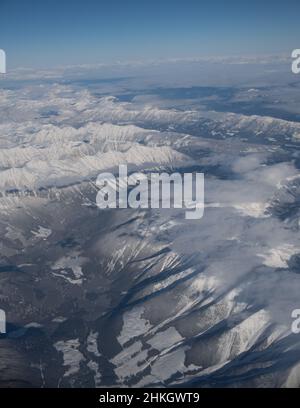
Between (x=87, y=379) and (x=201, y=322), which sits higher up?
(x=201, y=322)

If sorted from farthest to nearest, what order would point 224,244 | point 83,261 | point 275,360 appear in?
point 83,261 → point 224,244 → point 275,360

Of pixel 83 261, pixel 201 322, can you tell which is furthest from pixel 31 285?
pixel 201 322

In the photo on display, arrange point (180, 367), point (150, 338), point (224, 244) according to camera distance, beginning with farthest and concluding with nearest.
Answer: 1. point (224, 244)
2. point (150, 338)
3. point (180, 367)

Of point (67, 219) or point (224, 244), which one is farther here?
point (67, 219)
